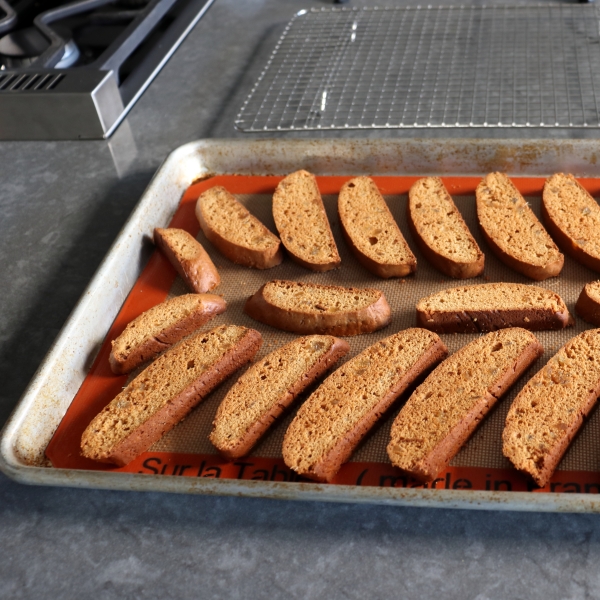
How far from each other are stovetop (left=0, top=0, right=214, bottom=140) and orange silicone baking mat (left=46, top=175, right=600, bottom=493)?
913 mm

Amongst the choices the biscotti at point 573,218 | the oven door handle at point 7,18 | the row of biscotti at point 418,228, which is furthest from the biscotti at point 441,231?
the oven door handle at point 7,18

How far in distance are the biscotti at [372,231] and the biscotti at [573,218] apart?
0.57 metres

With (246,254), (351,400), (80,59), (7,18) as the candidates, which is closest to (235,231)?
(246,254)

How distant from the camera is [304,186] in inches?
115

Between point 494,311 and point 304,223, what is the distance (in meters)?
0.89

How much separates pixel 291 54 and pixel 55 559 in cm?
311

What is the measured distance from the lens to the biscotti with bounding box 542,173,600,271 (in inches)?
96.4

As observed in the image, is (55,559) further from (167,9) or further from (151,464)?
(167,9)

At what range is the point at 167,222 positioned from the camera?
9.57ft

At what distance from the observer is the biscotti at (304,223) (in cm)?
262

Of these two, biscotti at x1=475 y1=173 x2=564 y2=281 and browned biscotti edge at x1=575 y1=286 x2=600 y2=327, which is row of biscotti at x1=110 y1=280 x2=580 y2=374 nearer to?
browned biscotti edge at x1=575 y1=286 x2=600 y2=327

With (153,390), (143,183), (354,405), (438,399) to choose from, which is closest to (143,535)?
(153,390)

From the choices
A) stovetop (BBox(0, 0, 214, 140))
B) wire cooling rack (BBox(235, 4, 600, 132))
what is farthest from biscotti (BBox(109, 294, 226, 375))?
stovetop (BBox(0, 0, 214, 140))

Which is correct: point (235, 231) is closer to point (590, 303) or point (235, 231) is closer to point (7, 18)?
point (590, 303)
